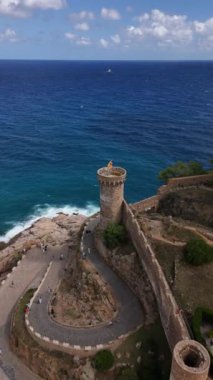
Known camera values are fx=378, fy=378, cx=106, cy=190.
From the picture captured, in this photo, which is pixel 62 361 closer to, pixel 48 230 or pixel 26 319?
pixel 26 319

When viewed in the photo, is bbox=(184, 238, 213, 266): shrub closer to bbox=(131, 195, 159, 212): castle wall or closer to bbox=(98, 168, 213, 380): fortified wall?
bbox=(98, 168, 213, 380): fortified wall

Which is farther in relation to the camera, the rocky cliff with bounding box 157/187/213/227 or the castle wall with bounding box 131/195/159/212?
the castle wall with bounding box 131/195/159/212

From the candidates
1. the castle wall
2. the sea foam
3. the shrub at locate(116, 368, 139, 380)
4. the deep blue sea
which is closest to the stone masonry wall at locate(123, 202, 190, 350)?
the shrub at locate(116, 368, 139, 380)

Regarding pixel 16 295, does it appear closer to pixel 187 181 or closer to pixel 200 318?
pixel 200 318

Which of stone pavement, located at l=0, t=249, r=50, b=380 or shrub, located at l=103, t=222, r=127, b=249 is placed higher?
shrub, located at l=103, t=222, r=127, b=249

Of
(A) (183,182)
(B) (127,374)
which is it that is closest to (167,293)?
(B) (127,374)

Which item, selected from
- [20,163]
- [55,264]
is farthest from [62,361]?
[20,163]
